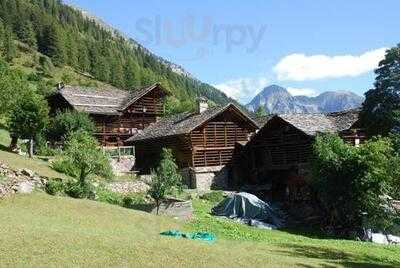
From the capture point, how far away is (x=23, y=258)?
19.4 meters

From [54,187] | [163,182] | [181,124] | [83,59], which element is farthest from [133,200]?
[83,59]

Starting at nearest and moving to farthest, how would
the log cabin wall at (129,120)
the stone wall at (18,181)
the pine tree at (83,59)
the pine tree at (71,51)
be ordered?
the stone wall at (18,181) → the log cabin wall at (129,120) → the pine tree at (71,51) → the pine tree at (83,59)

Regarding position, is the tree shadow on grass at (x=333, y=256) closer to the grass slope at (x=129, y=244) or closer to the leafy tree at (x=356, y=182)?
the grass slope at (x=129, y=244)

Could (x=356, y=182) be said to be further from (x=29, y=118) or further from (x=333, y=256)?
(x=29, y=118)

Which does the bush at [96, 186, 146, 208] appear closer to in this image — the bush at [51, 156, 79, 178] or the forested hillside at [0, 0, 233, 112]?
the bush at [51, 156, 79, 178]

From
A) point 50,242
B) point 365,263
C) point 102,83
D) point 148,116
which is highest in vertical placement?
point 102,83

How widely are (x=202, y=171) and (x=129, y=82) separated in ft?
354

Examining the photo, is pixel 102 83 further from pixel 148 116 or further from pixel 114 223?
pixel 114 223

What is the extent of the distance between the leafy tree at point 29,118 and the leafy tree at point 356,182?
22.8m

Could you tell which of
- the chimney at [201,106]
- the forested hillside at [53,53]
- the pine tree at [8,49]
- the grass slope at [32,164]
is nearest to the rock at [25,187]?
the grass slope at [32,164]

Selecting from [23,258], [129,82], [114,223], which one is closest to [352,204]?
[114,223]

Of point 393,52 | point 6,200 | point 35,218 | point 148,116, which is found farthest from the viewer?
point 148,116

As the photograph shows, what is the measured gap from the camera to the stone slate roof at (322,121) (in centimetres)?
4869

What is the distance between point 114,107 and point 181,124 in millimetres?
13500
